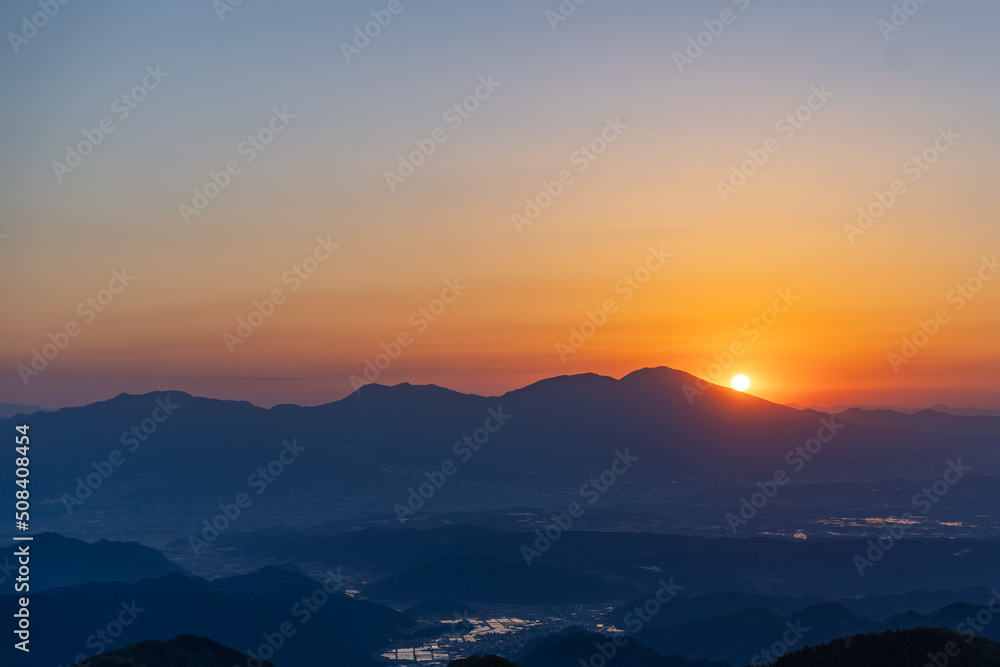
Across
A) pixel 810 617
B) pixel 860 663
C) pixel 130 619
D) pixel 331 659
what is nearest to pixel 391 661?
pixel 331 659

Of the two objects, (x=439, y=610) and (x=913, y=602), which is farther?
(x=439, y=610)

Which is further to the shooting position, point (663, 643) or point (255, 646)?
point (663, 643)

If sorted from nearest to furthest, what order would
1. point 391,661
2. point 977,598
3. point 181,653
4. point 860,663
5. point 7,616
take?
point 860,663 < point 181,653 < point 7,616 < point 391,661 < point 977,598

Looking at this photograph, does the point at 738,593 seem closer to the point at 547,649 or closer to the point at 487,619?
the point at 487,619

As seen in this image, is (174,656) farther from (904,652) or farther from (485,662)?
(904,652)

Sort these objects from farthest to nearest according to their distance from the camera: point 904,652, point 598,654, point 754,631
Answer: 1. point 754,631
2. point 598,654
3. point 904,652

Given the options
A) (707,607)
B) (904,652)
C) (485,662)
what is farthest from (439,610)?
(904,652)

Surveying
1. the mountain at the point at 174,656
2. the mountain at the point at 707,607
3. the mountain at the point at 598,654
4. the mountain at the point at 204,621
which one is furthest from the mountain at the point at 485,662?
the mountain at the point at 707,607
